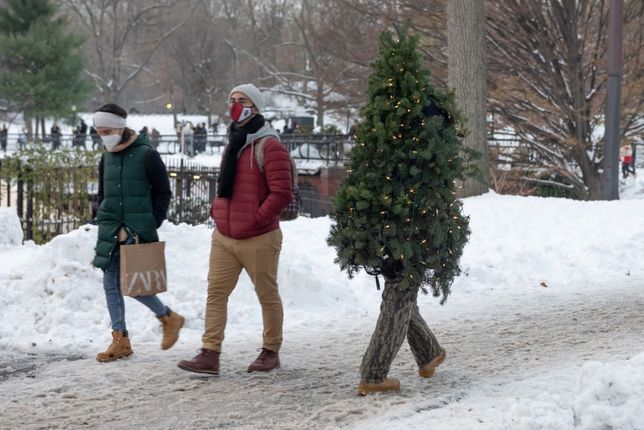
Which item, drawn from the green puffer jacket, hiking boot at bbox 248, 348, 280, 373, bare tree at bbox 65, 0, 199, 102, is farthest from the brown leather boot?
bare tree at bbox 65, 0, 199, 102

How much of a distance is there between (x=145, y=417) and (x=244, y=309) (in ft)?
10.0

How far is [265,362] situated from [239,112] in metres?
1.68

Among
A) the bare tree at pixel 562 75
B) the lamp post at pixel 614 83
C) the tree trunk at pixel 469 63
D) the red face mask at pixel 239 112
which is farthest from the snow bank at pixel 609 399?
the bare tree at pixel 562 75

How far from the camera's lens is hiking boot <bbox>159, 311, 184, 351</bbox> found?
22.5 feet

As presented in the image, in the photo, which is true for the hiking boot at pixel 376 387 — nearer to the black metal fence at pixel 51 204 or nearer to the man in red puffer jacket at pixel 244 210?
the man in red puffer jacket at pixel 244 210

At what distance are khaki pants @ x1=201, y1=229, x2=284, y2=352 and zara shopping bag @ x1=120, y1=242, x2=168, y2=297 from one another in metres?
0.48

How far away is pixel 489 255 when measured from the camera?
10.9 meters

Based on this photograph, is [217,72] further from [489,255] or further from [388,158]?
[388,158]

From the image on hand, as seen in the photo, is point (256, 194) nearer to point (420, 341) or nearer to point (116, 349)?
point (420, 341)

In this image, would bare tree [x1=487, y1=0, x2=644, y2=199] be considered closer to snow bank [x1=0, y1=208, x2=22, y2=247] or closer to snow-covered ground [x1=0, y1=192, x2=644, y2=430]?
snow-covered ground [x1=0, y1=192, x2=644, y2=430]

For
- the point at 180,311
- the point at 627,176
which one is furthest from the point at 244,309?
the point at 627,176

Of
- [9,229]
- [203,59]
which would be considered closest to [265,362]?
[9,229]

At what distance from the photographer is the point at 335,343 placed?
24.6 ft


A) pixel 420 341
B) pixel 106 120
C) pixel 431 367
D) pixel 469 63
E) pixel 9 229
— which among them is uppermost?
pixel 469 63
